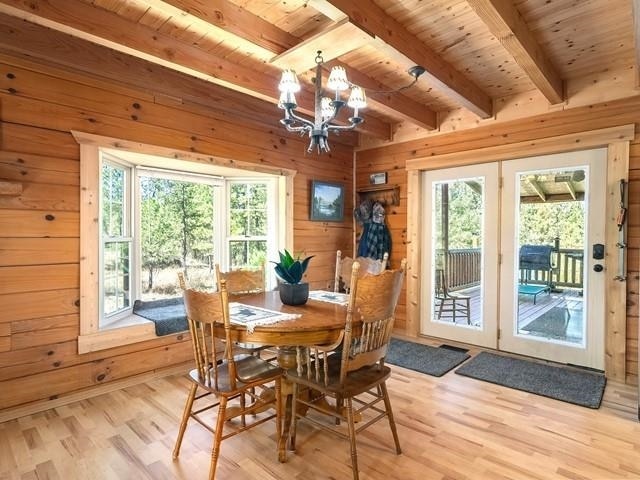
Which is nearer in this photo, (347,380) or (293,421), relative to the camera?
(347,380)

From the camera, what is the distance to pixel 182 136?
10.3ft

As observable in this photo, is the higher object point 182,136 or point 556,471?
point 182,136

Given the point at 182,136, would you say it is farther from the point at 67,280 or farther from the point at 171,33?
the point at 67,280

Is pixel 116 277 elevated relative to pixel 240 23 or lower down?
lower down

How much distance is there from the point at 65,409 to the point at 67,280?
87cm

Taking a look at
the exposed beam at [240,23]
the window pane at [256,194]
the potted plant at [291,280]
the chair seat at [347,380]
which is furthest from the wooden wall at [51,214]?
the chair seat at [347,380]

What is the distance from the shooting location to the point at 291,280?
2.35 meters

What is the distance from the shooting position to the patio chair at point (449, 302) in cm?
392

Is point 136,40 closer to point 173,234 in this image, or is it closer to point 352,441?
point 173,234

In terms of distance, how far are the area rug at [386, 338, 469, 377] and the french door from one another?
13.8 inches

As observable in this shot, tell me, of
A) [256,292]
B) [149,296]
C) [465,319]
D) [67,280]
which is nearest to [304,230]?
Result: [256,292]

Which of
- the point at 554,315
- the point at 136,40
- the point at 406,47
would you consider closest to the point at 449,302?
the point at 554,315

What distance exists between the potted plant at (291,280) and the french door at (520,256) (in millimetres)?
2255

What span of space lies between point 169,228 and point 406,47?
2.75 m
